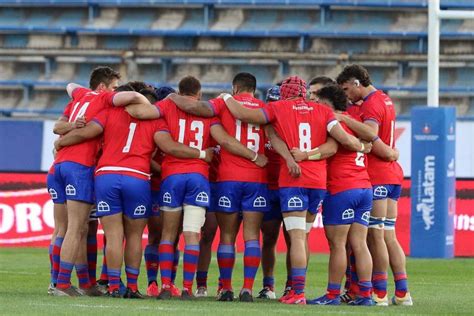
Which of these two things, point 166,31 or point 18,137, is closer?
point 18,137

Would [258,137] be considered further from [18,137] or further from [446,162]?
[18,137]

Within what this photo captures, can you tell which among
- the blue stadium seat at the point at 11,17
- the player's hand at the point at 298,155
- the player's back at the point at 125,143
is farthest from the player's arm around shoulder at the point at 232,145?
the blue stadium seat at the point at 11,17

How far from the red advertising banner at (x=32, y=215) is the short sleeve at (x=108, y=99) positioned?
866 centimetres

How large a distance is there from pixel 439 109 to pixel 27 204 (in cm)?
702

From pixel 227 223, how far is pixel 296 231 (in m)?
0.80

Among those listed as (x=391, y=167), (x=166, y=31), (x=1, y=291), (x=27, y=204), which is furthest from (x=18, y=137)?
(x=391, y=167)

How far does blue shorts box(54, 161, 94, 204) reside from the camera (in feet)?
40.5

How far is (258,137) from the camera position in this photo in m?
12.5

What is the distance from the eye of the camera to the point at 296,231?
474 inches

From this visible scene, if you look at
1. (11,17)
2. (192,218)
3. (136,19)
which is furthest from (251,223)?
(11,17)

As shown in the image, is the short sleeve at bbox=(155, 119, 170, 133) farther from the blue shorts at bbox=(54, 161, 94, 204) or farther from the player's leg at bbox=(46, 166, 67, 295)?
the player's leg at bbox=(46, 166, 67, 295)

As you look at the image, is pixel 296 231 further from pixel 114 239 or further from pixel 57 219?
pixel 57 219

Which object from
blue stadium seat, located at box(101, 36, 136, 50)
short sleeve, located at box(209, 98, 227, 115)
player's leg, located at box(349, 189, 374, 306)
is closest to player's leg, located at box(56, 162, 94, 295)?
short sleeve, located at box(209, 98, 227, 115)

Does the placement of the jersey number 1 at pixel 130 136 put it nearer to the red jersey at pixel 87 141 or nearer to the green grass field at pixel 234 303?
the red jersey at pixel 87 141
